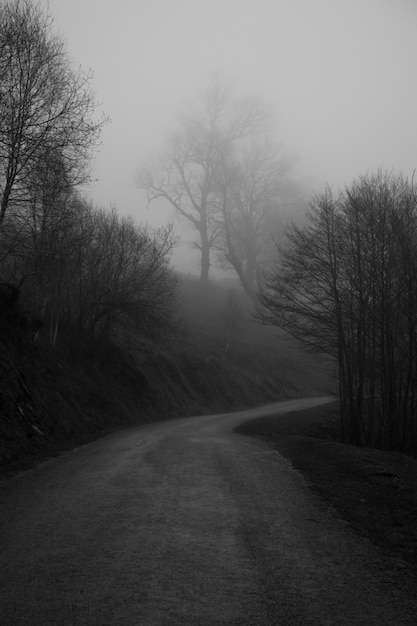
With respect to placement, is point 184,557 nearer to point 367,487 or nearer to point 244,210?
point 367,487

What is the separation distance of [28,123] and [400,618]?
14903 mm

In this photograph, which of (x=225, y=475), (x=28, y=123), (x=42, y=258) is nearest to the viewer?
(x=225, y=475)

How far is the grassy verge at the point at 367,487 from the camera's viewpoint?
732cm

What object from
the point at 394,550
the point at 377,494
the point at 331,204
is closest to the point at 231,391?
the point at 331,204

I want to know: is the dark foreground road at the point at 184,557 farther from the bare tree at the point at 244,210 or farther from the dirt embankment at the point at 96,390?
the bare tree at the point at 244,210

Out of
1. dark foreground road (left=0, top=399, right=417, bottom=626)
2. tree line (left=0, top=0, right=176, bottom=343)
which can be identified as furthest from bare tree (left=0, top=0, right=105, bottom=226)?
dark foreground road (left=0, top=399, right=417, bottom=626)

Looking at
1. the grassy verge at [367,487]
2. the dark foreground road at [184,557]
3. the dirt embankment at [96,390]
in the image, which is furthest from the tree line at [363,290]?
the dark foreground road at [184,557]

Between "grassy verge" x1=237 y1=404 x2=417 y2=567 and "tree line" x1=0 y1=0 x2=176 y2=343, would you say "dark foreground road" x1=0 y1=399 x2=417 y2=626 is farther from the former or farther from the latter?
"tree line" x1=0 y1=0 x2=176 y2=343

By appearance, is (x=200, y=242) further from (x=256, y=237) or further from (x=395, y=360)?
(x=395, y=360)

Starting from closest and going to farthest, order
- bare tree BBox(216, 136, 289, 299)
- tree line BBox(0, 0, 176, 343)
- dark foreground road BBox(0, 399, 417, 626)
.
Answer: dark foreground road BBox(0, 399, 417, 626) < tree line BBox(0, 0, 176, 343) < bare tree BBox(216, 136, 289, 299)

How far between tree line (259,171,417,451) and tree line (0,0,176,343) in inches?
355

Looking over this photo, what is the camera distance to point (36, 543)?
21.1ft

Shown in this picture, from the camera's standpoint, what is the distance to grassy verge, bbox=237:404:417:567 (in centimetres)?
732

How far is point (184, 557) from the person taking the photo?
5.95 meters
